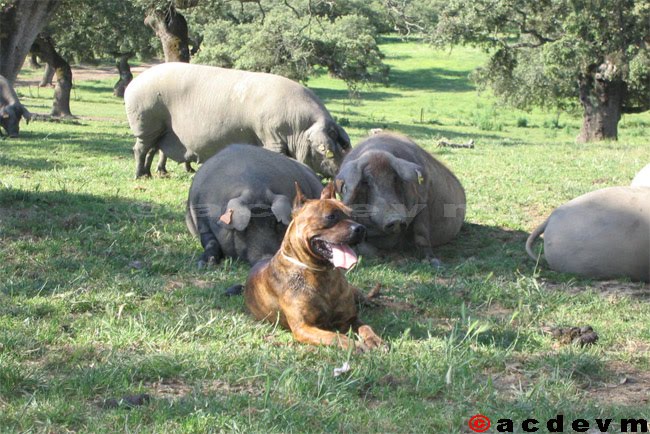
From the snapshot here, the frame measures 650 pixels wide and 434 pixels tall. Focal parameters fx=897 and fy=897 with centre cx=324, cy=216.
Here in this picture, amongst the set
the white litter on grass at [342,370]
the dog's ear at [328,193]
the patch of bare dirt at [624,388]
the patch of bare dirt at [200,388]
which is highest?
the dog's ear at [328,193]

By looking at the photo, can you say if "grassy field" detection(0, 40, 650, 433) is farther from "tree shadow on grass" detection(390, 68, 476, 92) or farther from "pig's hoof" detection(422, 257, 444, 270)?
"tree shadow on grass" detection(390, 68, 476, 92)

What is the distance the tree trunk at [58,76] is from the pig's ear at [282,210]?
72.5 ft

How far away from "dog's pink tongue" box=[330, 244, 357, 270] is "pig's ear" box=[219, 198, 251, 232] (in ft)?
8.14

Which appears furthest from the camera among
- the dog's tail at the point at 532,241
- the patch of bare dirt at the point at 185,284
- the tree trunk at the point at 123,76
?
the tree trunk at the point at 123,76

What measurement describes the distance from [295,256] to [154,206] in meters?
5.30

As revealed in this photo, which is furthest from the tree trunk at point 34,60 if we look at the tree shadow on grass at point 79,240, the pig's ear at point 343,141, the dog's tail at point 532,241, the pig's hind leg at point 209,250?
the dog's tail at point 532,241

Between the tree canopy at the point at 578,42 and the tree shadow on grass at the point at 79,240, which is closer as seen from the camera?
the tree shadow on grass at the point at 79,240

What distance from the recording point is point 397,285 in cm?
738

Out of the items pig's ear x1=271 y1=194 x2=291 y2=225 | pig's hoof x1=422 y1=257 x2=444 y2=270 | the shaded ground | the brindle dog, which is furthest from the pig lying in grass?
the shaded ground

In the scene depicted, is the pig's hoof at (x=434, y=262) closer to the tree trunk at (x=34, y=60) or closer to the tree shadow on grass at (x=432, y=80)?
the tree trunk at (x=34, y=60)

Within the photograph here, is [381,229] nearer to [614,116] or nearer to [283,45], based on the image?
[614,116]

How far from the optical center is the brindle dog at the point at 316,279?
209 inches

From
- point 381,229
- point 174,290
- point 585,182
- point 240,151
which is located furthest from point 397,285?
point 585,182

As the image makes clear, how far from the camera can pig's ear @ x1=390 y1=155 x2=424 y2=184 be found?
27.7ft
